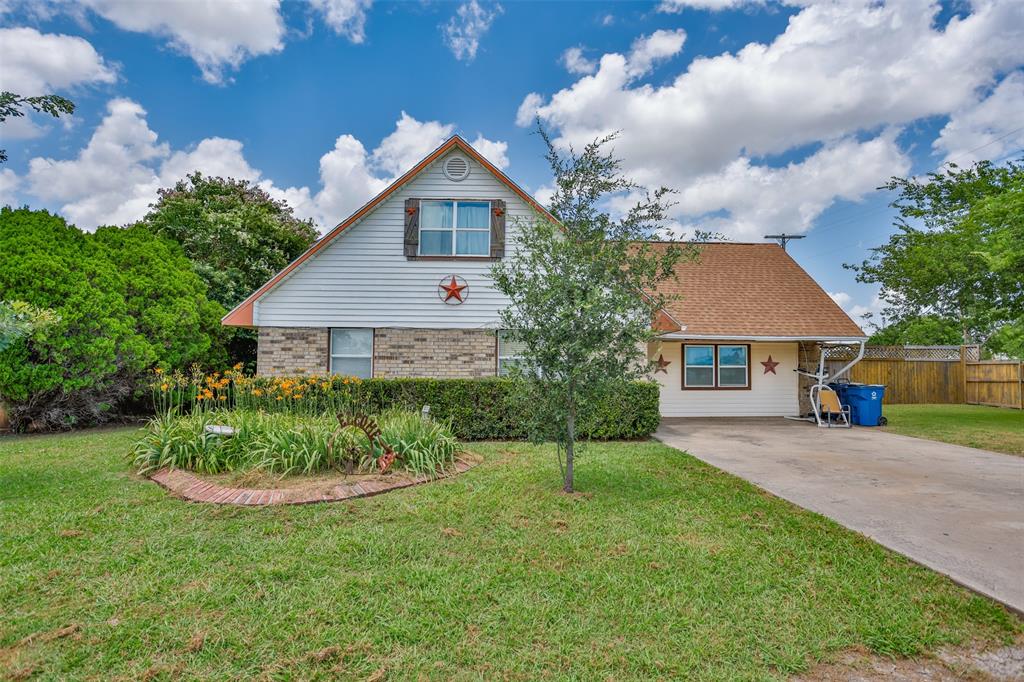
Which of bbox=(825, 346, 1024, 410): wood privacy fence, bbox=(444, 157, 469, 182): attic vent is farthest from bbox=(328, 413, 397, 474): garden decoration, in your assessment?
bbox=(825, 346, 1024, 410): wood privacy fence

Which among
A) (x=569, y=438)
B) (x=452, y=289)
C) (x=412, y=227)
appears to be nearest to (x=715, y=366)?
(x=452, y=289)

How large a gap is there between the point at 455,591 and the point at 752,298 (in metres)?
14.2

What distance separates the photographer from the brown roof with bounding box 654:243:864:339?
45.8 feet

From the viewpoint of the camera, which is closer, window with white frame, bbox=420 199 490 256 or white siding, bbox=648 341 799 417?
window with white frame, bbox=420 199 490 256

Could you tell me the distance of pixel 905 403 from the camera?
762 inches

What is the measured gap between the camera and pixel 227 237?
56.0 feet

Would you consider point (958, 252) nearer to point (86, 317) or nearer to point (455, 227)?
point (455, 227)

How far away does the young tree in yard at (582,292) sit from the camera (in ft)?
18.4

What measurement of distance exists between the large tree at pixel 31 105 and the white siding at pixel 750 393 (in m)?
13.0

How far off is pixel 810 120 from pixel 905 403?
39.1 ft

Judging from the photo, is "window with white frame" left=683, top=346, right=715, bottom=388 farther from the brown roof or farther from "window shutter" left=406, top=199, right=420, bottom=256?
"window shutter" left=406, top=199, right=420, bottom=256

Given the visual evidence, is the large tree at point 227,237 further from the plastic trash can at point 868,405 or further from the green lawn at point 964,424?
the green lawn at point 964,424

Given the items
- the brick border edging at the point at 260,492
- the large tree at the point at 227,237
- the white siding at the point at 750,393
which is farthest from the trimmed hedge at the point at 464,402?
the large tree at the point at 227,237

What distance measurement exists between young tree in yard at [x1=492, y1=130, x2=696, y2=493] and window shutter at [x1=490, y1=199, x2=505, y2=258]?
5927 millimetres
